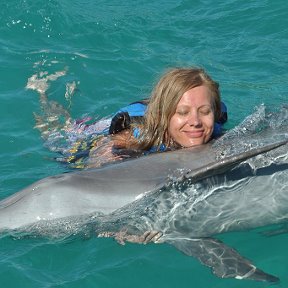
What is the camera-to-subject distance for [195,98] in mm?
7793

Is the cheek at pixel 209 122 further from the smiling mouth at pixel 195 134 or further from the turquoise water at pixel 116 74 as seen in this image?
the turquoise water at pixel 116 74

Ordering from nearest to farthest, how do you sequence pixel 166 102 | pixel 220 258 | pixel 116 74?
pixel 220 258
pixel 166 102
pixel 116 74

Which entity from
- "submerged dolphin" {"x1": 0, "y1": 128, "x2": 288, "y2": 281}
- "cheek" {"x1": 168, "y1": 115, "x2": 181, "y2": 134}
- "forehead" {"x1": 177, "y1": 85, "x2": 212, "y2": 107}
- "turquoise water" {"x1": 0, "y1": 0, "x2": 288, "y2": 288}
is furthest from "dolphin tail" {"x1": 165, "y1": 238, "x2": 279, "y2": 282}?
"forehead" {"x1": 177, "y1": 85, "x2": 212, "y2": 107}

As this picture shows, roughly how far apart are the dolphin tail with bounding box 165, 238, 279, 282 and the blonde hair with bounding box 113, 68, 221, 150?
4.78 feet

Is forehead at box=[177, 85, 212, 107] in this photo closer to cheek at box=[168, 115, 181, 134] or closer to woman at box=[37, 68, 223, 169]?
woman at box=[37, 68, 223, 169]

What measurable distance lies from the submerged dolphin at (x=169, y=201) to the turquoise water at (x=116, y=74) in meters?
0.25

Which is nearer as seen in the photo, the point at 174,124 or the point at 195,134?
the point at 195,134

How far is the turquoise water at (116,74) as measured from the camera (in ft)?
23.4

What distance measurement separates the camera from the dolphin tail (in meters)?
6.47

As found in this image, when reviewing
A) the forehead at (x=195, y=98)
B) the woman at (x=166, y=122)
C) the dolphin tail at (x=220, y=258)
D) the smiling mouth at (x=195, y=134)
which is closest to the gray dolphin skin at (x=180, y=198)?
the dolphin tail at (x=220, y=258)

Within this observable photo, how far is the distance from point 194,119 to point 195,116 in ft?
0.12

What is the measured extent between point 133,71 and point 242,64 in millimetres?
1888

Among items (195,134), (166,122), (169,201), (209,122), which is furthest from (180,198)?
(166,122)

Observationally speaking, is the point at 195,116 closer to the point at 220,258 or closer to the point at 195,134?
the point at 195,134
